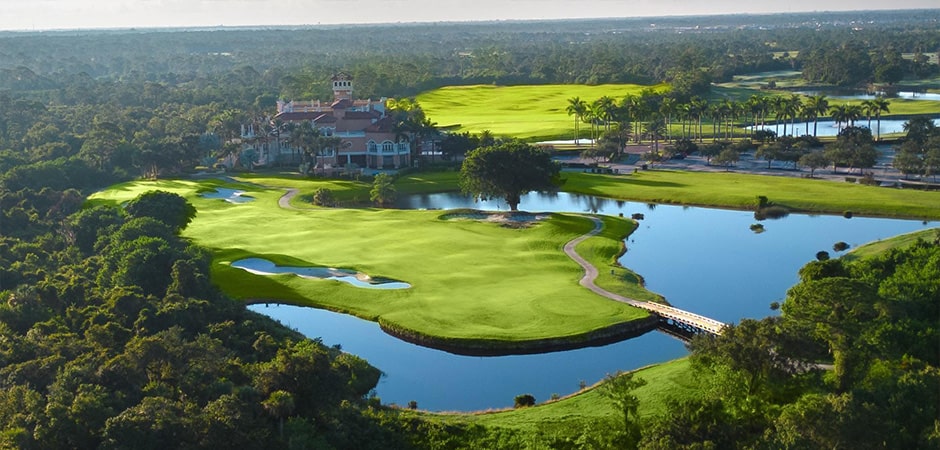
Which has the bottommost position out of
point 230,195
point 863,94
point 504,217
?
point 504,217

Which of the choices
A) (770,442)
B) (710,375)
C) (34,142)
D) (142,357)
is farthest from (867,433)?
(34,142)

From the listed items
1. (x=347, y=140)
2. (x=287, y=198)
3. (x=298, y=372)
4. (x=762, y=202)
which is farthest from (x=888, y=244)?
(x=347, y=140)

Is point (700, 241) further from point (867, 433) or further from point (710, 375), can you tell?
point (867, 433)

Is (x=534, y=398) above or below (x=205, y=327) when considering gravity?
below

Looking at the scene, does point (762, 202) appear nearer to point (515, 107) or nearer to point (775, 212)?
point (775, 212)

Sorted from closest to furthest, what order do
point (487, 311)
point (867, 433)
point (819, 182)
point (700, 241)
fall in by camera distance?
1. point (867, 433)
2. point (487, 311)
3. point (700, 241)
4. point (819, 182)

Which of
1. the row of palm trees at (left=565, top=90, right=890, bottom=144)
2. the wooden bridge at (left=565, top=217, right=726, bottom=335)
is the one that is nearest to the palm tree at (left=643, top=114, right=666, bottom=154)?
the row of palm trees at (left=565, top=90, right=890, bottom=144)
